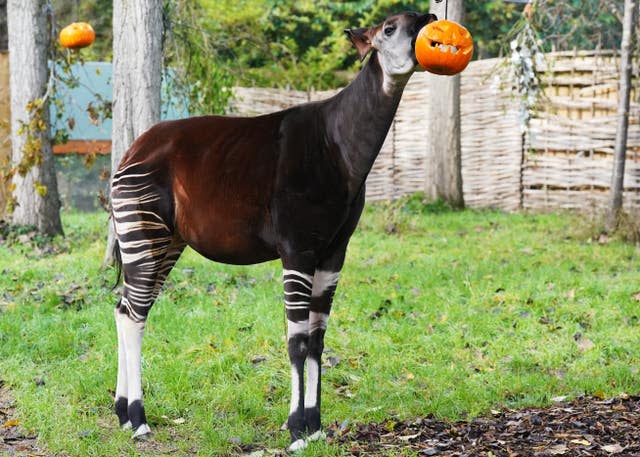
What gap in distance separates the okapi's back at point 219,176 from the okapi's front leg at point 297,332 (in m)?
0.24

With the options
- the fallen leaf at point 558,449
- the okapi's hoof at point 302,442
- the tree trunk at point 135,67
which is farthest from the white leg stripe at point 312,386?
the tree trunk at point 135,67

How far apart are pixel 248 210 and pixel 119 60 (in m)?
3.08

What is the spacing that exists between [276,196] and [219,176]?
34 cm

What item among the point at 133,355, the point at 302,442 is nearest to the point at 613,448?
the point at 302,442

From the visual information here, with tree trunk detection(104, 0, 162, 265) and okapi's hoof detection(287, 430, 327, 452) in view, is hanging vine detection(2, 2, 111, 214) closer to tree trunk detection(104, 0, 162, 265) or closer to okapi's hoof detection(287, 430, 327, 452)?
tree trunk detection(104, 0, 162, 265)

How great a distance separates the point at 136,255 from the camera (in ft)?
14.3

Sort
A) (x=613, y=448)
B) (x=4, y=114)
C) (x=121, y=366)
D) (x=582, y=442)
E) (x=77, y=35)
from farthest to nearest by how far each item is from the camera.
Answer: (x=4, y=114) → (x=77, y=35) → (x=121, y=366) → (x=582, y=442) → (x=613, y=448)

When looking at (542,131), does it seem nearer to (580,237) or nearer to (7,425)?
(580,237)

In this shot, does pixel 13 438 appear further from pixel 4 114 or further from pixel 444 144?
pixel 444 144

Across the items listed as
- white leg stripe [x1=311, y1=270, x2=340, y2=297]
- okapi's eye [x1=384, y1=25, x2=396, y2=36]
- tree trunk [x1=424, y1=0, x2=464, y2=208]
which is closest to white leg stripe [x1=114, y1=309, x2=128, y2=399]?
white leg stripe [x1=311, y1=270, x2=340, y2=297]

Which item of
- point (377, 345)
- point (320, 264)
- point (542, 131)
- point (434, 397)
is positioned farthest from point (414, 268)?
point (542, 131)

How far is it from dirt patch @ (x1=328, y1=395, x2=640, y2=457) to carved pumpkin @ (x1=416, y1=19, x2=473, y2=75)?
1.66 meters

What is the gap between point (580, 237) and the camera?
925 cm

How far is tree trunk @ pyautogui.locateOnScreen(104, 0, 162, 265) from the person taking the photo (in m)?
6.55
